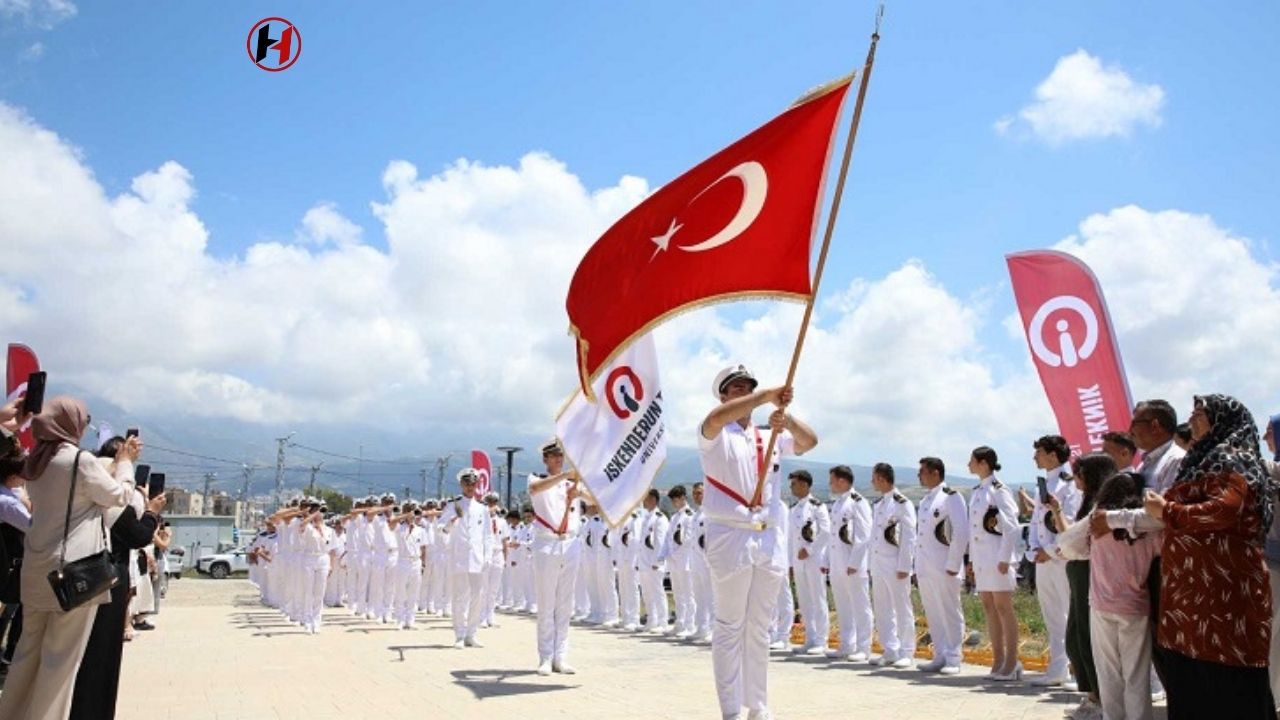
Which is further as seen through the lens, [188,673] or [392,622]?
[392,622]

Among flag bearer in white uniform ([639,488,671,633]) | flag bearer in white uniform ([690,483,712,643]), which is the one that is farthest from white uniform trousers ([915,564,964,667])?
flag bearer in white uniform ([639,488,671,633])

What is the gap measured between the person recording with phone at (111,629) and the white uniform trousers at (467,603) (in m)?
6.67

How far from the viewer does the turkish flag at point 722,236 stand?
616 cm

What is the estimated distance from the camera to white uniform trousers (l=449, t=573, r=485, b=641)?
41.3ft

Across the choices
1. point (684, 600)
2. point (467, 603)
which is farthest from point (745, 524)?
point (684, 600)

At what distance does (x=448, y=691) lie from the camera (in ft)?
27.5

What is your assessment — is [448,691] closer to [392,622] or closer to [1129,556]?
[1129,556]

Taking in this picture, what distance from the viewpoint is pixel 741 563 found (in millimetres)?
5961

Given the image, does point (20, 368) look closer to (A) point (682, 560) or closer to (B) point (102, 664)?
(B) point (102, 664)

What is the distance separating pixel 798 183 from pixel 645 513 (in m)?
11.5

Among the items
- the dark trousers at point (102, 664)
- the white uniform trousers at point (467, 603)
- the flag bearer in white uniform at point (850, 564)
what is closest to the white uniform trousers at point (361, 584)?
the white uniform trousers at point (467, 603)

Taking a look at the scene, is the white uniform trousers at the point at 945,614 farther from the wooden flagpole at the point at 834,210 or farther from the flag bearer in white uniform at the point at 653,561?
the flag bearer in white uniform at the point at 653,561

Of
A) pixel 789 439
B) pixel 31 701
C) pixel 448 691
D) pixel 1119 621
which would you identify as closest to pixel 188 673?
pixel 448 691

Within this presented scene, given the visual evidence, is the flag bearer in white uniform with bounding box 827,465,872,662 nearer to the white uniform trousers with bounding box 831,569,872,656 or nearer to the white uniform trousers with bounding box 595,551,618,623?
the white uniform trousers with bounding box 831,569,872,656
